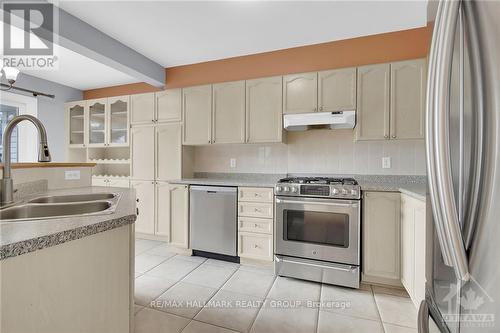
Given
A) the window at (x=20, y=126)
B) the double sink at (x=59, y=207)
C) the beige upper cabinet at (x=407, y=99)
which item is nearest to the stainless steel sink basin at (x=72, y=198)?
the double sink at (x=59, y=207)

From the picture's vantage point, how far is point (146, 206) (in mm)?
3443

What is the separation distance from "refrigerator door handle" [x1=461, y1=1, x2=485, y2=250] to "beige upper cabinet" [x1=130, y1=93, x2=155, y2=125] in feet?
11.3

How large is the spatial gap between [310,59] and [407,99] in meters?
1.13

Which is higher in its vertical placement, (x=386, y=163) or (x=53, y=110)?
(x=53, y=110)

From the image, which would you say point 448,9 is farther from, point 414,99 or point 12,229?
point 414,99

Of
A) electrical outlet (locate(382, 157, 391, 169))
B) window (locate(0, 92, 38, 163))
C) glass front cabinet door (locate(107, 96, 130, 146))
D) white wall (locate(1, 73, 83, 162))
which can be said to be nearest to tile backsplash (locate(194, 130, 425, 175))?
electrical outlet (locate(382, 157, 391, 169))

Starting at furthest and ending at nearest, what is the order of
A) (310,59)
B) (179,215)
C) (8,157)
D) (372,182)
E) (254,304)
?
(179,215), (310,59), (372,182), (254,304), (8,157)

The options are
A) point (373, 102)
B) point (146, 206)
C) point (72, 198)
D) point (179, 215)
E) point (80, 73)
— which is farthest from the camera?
point (80, 73)

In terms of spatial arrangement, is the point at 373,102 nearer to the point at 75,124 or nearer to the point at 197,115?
the point at 197,115

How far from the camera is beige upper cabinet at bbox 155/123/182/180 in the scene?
3268 mm

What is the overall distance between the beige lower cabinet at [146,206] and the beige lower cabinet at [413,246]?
3009 mm

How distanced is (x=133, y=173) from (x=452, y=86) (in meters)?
3.70

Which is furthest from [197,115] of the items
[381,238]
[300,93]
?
[381,238]

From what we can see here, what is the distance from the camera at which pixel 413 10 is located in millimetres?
2162
